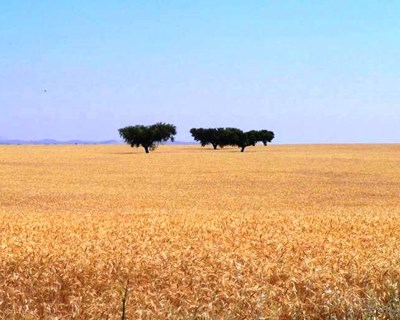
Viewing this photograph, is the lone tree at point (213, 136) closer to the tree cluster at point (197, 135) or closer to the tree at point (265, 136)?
the tree cluster at point (197, 135)

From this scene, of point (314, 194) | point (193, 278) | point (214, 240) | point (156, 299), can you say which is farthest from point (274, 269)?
point (314, 194)

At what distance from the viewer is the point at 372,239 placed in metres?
10.8

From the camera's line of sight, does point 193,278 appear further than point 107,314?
Yes

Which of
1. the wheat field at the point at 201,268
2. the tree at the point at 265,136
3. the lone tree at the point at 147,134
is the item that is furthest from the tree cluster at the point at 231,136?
the wheat field at the point at 201,268

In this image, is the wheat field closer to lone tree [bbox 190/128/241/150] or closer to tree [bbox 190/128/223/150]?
lone tree [bbox 190/128/241/150]

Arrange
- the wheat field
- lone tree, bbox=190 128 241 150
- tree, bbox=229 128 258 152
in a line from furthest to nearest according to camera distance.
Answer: lone tree, bbox=190 128 241 150 < tree, bbox=229 128 258 152 < the wheat field

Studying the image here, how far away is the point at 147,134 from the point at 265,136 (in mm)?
39354

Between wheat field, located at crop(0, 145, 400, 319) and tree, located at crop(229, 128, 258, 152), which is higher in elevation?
tree, located at crop(229, 128, 258, 152)

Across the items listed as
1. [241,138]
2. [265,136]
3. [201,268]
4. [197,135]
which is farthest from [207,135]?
[201,268]

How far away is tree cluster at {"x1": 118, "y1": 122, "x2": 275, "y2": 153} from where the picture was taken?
12175 cm

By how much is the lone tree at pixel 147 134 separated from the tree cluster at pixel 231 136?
18.0 meters

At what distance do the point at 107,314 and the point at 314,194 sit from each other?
92.5 feet

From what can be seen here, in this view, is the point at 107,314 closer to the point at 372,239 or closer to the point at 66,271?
the point at 66,271

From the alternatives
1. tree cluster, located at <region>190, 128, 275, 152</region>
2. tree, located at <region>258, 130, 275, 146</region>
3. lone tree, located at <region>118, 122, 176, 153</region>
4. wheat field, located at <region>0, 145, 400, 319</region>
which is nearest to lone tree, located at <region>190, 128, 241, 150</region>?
tree cluster, located at <region>190, 128, 275, 152</region>
